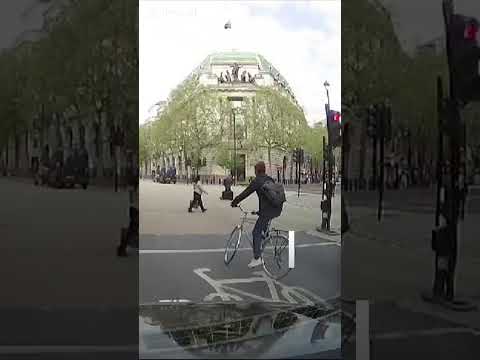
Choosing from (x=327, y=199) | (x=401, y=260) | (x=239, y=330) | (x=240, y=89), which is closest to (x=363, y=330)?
(x=401, y=260)

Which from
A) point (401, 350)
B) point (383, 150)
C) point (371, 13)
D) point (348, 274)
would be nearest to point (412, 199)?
point (383, 150)

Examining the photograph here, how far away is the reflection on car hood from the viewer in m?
3.75

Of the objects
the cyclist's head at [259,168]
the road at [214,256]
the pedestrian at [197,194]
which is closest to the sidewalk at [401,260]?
the road at [214,256]

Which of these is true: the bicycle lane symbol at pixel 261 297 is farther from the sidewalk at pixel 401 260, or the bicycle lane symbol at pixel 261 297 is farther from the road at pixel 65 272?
the road at pixel 65 272

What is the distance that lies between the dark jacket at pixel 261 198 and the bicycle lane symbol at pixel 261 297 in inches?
22.3

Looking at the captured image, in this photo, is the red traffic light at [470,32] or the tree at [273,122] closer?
the red traffic light at [470,32]

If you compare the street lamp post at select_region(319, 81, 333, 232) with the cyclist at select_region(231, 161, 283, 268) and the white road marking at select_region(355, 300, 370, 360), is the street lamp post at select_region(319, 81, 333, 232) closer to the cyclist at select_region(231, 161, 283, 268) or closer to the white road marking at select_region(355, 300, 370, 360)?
the cyclist at select_region(231, 161, 283, 268)

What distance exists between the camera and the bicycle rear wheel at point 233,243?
455cm

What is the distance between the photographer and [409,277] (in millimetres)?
2838

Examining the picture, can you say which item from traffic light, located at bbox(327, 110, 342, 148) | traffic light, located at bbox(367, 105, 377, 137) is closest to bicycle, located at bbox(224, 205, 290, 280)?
traffic light, located at bbox(327, 110, 342, 148)

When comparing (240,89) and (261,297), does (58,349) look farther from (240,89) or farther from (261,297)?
(240,89)

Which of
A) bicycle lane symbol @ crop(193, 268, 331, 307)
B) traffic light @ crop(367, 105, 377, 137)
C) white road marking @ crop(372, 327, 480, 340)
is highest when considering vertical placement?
traffic light @ crop(367, 105, 377, 137)

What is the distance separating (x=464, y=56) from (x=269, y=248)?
8.11ft

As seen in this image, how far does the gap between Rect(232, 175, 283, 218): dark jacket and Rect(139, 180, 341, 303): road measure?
0.06m
